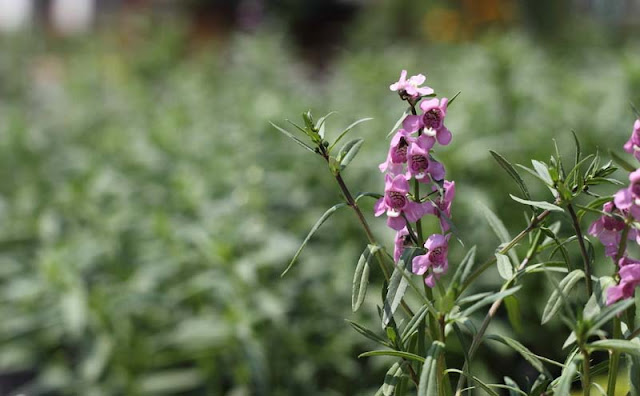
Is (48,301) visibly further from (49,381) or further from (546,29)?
(546,29)

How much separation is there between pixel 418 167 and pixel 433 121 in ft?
0.19

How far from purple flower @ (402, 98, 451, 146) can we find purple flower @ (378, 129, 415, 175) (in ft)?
0.04

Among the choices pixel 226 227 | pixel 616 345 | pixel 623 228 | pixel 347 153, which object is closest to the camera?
pixel 616 345

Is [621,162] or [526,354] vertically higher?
[621,162]

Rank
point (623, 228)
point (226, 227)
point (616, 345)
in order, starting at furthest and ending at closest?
1. point (226, 227)
2. point (623, 228)
3. point (616, 345)

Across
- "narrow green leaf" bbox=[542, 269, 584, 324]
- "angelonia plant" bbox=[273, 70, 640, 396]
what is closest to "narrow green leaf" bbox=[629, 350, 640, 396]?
"angelonia plant" bbox=[273, 70, 640, 396]

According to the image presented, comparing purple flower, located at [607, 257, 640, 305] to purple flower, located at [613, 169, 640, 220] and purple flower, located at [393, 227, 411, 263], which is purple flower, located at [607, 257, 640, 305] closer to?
purple flower, located at [613, 169, 640, 220]

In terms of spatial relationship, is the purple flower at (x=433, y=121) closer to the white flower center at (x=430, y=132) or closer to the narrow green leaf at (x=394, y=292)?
the white flower center at (x=430, y=132)

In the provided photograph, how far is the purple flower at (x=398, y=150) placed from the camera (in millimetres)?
1014

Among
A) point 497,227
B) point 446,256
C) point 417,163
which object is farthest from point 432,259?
point 497,227

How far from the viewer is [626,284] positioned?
0.97 m

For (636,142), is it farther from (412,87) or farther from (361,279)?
(361,279)

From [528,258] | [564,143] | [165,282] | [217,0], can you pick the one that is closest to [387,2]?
[217,0]

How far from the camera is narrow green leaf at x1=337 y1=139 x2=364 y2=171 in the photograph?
1.09 meters
